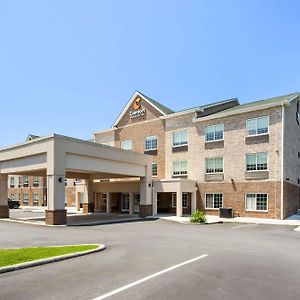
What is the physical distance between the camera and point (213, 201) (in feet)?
112

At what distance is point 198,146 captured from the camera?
1401 inches

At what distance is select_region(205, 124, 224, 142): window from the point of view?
112ft

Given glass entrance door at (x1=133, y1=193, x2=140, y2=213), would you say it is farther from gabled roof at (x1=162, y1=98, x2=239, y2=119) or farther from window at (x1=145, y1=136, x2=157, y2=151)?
gabled roof at (x1=162, y1=98, x2=239, y2=119)

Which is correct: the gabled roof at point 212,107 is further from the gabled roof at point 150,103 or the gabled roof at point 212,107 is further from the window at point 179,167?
the window at point 179,167

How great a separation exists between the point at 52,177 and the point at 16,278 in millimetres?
16407

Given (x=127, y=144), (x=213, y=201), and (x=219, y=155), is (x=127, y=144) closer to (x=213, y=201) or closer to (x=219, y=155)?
(x=219, y=155)

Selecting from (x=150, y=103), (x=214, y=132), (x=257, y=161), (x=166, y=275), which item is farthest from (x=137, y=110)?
(x=166, y=275)

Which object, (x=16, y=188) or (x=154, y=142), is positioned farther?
(x=16, y=188)

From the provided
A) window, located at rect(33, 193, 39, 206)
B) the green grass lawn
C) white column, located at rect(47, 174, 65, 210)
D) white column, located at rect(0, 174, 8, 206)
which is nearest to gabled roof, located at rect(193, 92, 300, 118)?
white column, located at rect(47, 174, 65, 210)

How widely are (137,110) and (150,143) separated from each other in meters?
4.64

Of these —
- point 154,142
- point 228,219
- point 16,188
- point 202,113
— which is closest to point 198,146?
point 202,113

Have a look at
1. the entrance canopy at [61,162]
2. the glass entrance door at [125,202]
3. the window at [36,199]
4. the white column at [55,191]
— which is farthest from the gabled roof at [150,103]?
the window at [36,199]

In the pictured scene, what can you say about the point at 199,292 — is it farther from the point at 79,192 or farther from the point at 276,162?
the point at 79,192

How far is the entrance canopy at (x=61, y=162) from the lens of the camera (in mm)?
24562
